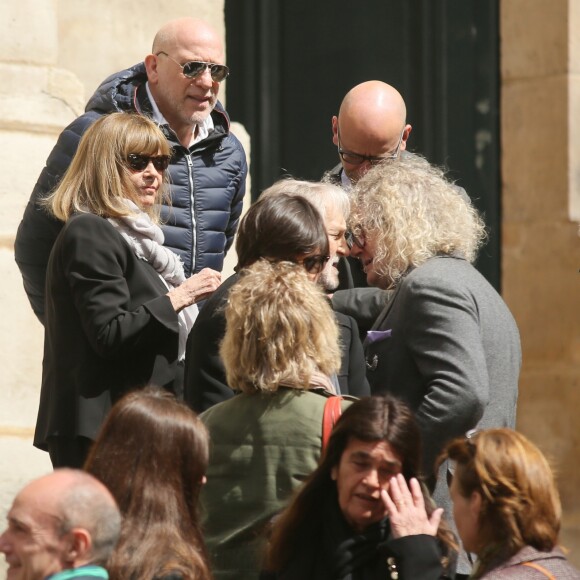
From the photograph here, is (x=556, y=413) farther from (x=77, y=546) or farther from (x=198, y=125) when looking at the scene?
(x=77, y=546)

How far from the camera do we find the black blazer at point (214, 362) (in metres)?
4.55

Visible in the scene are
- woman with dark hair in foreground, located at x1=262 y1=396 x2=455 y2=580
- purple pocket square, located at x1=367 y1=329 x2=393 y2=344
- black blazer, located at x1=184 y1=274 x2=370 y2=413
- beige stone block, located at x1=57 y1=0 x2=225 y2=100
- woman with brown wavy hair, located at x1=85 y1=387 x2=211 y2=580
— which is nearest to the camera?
woman with brown wavy hair, located at x1=85 y1=387 x2=211 y2=580

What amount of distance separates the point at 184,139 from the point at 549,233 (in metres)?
2.67

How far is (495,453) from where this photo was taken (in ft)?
12.5

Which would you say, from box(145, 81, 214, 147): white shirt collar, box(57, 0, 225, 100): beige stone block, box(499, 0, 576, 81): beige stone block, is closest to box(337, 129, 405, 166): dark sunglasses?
box(145, 81, 214, 147): white shirt collar

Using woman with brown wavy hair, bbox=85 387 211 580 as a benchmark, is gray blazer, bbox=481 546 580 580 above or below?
below

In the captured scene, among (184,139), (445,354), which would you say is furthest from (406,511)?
(184,139)

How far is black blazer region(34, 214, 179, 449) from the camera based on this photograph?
15.2 feet

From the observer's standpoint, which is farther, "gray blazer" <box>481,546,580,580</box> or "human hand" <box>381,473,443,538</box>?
"human hand" <box>381,473,443,538</box>

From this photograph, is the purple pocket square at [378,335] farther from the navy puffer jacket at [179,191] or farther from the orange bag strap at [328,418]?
the navy puffer jacket at [179,191]

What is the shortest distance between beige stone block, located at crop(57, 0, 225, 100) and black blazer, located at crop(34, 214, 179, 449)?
2.02 meters

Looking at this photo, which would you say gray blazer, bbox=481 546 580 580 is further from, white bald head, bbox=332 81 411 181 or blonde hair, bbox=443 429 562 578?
white bald head, bbox=332 81 411 181

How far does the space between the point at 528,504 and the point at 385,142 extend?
→ 2174mm

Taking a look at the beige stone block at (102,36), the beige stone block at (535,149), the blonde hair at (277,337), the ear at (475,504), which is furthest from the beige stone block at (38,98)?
the ear at (475,504)
